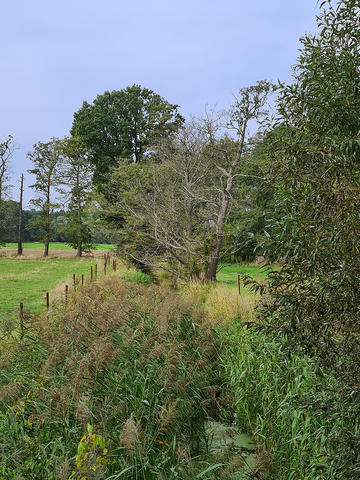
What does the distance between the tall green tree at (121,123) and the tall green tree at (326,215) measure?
27.7 meters

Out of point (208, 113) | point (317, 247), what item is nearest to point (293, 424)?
point (317, 247)

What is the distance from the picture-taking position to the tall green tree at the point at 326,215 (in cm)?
267

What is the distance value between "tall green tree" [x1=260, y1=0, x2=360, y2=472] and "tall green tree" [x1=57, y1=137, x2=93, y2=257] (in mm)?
32993

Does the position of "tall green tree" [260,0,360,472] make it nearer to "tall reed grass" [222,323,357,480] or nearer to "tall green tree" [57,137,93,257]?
"tall reed grass" [222,323,357,480]

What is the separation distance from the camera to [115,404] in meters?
4.02

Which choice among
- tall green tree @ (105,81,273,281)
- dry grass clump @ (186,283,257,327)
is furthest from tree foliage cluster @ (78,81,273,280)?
dry grass clump @ (186,283,257,327)

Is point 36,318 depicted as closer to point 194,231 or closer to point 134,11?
point 134,11

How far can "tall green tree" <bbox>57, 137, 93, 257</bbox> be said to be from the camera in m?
35.0

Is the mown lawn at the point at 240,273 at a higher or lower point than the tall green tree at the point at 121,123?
lower

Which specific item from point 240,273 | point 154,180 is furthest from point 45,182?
point 240,273

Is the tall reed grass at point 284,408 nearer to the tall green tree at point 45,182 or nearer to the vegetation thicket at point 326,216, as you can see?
the vegetation thicket at point 326,216

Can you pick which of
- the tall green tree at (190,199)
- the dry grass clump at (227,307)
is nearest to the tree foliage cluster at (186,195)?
the tall green tree at (190,199)

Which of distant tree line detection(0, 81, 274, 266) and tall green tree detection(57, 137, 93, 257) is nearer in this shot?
distant tree line detection(0, 81, 274, 266)

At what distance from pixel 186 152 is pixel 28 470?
18272 millimetres
